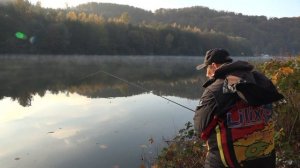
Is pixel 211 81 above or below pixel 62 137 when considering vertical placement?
above

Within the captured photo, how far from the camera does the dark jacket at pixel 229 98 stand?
279cm

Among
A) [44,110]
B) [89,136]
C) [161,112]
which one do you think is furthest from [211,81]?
[44,110]

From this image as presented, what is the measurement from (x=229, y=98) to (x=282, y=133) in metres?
2.43

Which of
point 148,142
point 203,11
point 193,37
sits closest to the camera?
point 148,142

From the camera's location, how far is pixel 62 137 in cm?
843

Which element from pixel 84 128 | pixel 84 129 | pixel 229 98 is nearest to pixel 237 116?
pixel 229 98

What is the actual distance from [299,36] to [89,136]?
7089 cm

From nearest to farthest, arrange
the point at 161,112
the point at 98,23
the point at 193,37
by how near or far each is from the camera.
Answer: the point at 161,112, the point at 98,23, the point at 193,37

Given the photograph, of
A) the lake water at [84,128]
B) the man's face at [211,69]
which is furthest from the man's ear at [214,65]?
the lake water at [84,128]

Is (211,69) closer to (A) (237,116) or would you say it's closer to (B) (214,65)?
(B) (214,65)

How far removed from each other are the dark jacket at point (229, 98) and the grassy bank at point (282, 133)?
78.9 inches

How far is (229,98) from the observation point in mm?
2844

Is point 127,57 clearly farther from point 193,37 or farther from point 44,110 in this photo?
point 44,110

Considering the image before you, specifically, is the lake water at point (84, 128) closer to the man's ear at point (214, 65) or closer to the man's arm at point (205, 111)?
the man's ear at point (214, 65)
